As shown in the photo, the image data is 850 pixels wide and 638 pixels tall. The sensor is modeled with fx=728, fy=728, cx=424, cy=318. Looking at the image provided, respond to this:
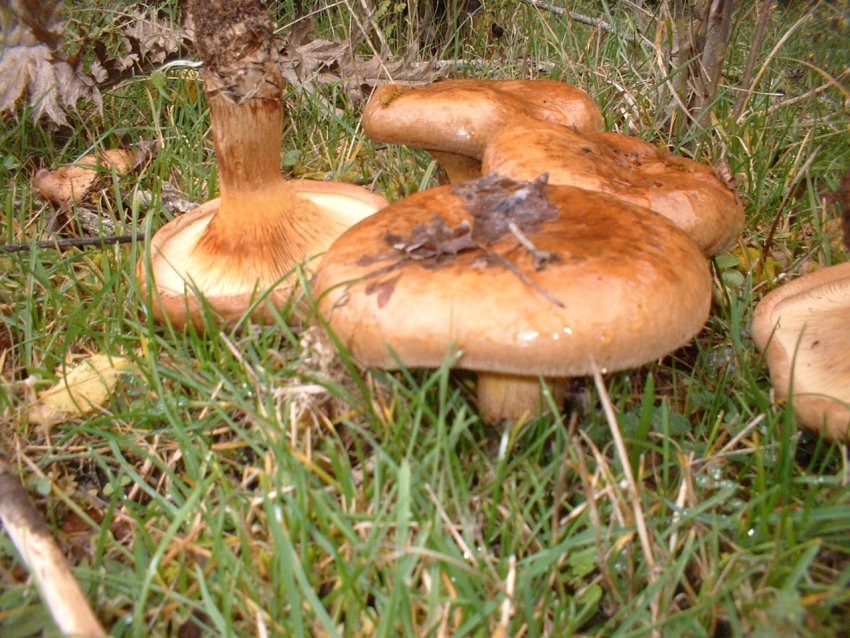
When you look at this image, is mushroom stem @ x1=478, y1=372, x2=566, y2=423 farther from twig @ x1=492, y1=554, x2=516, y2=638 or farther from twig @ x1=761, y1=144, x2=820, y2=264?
twig @ x1=761, y1=144, x2=820, y2=264

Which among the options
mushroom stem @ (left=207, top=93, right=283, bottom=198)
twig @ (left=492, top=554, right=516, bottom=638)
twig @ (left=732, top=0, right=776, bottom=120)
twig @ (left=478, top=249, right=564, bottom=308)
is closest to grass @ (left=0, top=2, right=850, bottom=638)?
twig @ (left=492, top=554, right=516, bottom=638)

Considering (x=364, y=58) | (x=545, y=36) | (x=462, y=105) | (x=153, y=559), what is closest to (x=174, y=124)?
(x=364, y=58)

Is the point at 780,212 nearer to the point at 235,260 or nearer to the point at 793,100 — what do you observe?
the point at 793,100

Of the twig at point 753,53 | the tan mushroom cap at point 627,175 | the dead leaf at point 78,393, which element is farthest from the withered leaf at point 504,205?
the twig at point 753,53

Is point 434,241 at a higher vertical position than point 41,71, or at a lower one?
lower

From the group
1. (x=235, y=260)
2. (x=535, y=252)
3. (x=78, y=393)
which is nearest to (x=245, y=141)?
(x=235, y=260)

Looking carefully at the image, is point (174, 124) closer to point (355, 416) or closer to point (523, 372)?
point (355, 416)
